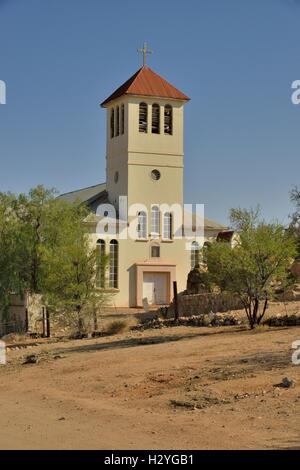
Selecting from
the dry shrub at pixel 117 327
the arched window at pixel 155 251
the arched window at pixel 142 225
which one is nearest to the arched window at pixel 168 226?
the arched window at pixel 155 251

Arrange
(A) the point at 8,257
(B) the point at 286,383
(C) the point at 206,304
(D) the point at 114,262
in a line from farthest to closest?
(D) the point at 114,262 < (A) the point at 8,257 < (C) the point at 206,304 < (B) the point at 286,383

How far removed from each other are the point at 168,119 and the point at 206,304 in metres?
18.2

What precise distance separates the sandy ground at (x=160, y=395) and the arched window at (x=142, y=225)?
24460 millimetres

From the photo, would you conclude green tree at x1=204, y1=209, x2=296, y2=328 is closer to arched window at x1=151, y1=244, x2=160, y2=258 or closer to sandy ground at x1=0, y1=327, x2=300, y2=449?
sandy ground at x1=0, y1=327, x2=300, y2=449

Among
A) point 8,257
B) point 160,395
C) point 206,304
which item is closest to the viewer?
point 160,395

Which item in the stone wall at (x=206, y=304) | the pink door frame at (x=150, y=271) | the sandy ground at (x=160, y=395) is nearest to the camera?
the sandy ground at (x=160, y=395)

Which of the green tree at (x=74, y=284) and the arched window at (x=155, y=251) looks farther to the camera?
the arched window at (x=155, y=251)

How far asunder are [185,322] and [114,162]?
75.8 ft

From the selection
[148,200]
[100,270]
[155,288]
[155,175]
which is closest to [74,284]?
[100,270]

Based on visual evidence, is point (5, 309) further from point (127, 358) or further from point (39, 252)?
point (127, 358)

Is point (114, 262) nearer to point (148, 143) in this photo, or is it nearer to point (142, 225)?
point (142, 225)

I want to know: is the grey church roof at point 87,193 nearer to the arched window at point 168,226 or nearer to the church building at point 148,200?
the church building at point 148,200

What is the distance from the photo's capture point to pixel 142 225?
2101 inches

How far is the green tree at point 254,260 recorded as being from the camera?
29.4 metres
